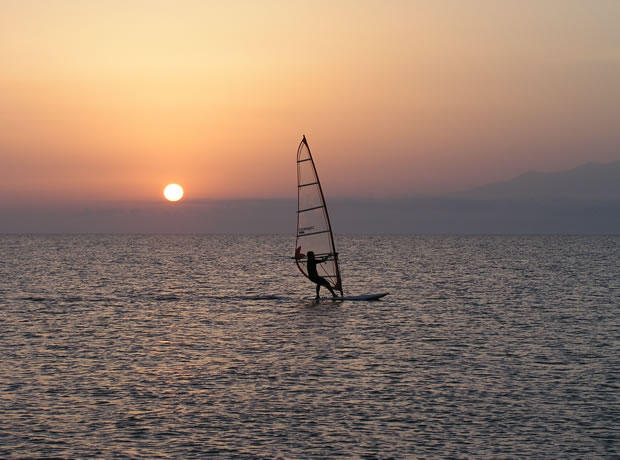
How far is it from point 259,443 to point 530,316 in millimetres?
33208

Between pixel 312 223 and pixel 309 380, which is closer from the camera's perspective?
pixel 309 380

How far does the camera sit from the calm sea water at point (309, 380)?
68.0ft

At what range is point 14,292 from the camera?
6781cm

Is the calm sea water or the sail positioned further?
the sail

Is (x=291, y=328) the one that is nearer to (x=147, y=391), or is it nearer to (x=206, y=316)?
(x=206, y=316)

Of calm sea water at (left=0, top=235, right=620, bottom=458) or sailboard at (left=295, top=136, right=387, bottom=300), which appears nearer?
Answer: calm sea water at (left=0, top=235, right=620, bottom=458)

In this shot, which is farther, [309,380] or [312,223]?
[312,223]

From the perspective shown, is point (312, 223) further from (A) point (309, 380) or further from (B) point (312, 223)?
(A) point (309, 380)

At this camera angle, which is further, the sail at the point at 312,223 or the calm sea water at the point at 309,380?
the sail at the point at 312,223

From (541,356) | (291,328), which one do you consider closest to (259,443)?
(541,356)

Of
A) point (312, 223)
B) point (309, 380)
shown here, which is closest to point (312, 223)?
point (312, 223)

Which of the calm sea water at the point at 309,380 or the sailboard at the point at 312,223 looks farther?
the sailboard at the point at 312,223

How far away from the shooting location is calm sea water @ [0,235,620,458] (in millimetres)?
20719

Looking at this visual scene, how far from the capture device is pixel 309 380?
93.2ft
